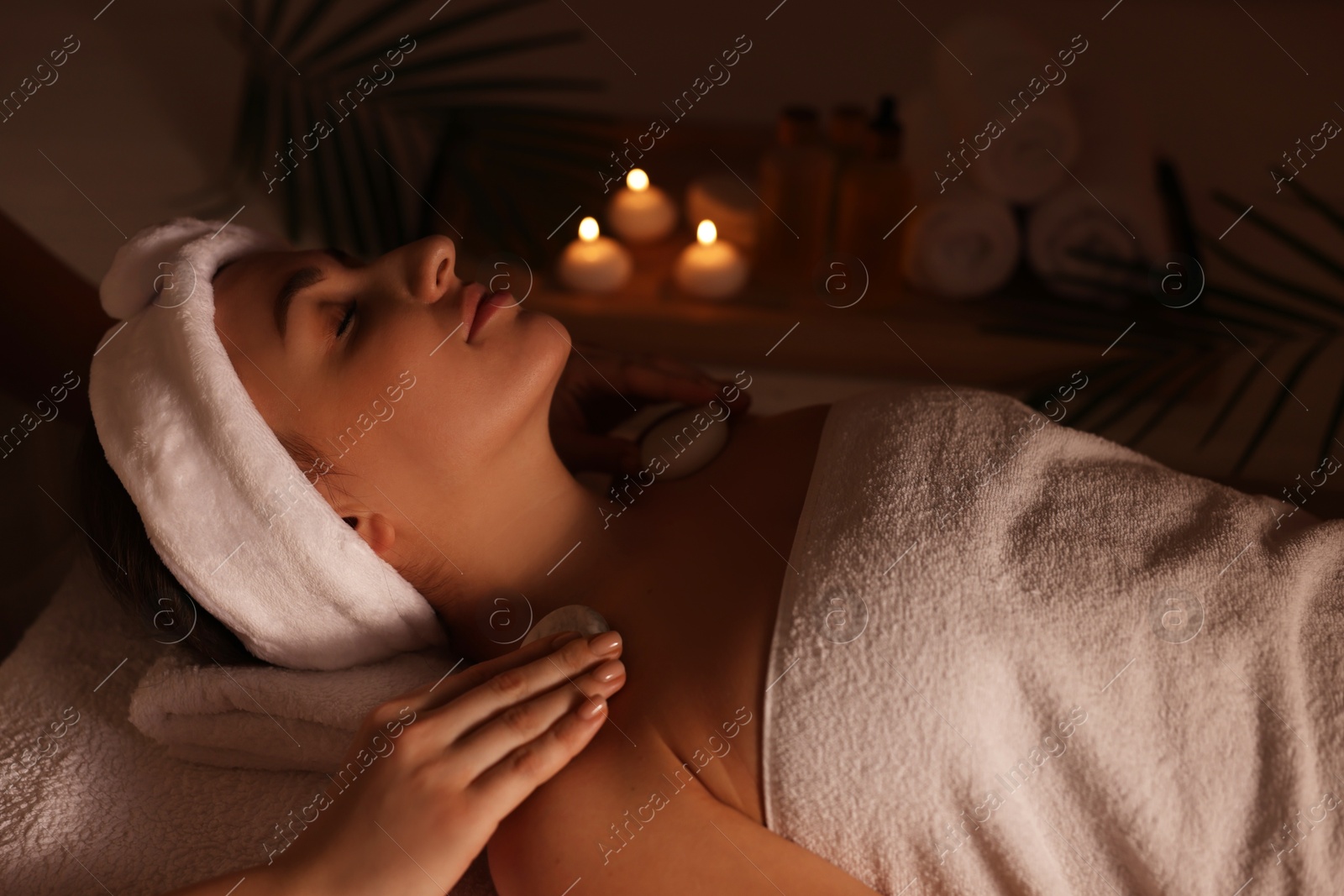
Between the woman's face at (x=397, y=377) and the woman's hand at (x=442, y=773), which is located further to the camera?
the woman's face at (x=397, y=377)

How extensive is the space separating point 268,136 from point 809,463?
1.30 m

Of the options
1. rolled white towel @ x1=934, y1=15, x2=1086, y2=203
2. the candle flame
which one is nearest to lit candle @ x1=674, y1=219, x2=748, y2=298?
the candle flame

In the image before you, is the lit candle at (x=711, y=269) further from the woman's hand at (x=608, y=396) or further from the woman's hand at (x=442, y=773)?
the woman's hand at (x=442, y=773)

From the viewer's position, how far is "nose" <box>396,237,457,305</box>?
1.02 m

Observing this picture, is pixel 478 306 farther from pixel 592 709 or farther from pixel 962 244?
pixel 962 244

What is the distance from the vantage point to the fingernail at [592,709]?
896 millimetres

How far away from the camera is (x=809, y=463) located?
1119 mm

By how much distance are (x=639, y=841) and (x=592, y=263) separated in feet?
3.94

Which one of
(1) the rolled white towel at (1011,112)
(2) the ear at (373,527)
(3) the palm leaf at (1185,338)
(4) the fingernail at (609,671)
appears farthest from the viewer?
(1) the rolled white towel at (1011,112)

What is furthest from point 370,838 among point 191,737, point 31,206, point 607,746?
point 31,206

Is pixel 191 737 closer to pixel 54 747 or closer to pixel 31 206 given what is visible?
pixel 54 747

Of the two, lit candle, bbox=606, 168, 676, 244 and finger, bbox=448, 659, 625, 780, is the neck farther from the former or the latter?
lit candle, bbox=606, 168, 676, 244

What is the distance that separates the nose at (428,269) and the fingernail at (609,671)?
16.5 inches

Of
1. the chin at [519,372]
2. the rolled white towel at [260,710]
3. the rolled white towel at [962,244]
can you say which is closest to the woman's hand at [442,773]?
the rolled white towel at [260,710]
